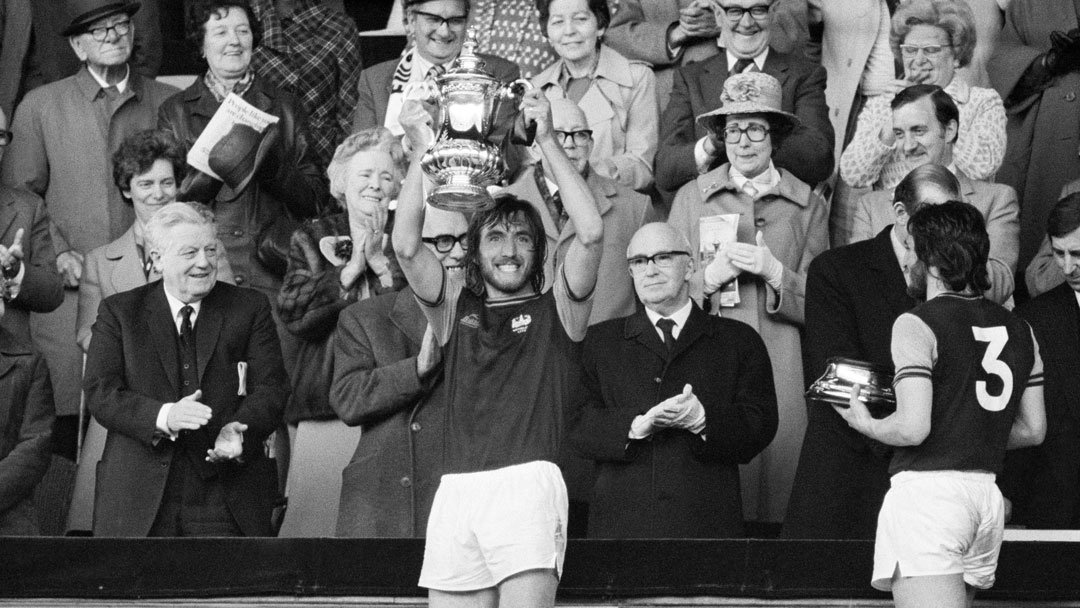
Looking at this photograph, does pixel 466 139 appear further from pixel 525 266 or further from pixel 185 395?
pixel 185 395

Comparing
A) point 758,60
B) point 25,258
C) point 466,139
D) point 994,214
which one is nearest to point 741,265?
point 994,214

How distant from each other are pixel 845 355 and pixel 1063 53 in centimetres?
251

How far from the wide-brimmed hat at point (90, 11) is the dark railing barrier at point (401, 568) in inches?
119

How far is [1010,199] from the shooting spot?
24.9ft

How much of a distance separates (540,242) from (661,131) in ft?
7.69

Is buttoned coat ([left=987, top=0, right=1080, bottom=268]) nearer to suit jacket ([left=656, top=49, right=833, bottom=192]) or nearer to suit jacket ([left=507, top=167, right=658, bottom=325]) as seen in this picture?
suit jacket ([left=656, top=49, right=833, bottom=192])

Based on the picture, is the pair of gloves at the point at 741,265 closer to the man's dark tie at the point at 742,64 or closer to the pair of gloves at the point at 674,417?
the pair of gloves at the point at 674,417

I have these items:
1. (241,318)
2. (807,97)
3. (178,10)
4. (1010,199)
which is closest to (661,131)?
(807,97)

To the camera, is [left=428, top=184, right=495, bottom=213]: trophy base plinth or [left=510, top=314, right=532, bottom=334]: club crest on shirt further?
[left=510, top=314, right=532, bottom=334]: club crest on shirt

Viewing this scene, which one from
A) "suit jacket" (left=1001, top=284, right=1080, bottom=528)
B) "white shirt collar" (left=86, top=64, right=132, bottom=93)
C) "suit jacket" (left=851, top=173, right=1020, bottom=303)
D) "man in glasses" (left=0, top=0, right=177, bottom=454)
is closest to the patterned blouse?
"suit jacket" (left=851, top=173, right=1020, bottom=303)

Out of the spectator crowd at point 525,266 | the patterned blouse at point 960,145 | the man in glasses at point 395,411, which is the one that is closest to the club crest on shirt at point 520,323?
the spectator crowd at point 525,266

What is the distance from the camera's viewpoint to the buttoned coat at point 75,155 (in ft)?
28.8

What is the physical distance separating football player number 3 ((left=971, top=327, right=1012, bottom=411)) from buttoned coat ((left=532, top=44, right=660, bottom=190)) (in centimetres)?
270

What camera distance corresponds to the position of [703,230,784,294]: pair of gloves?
7.38 meters
